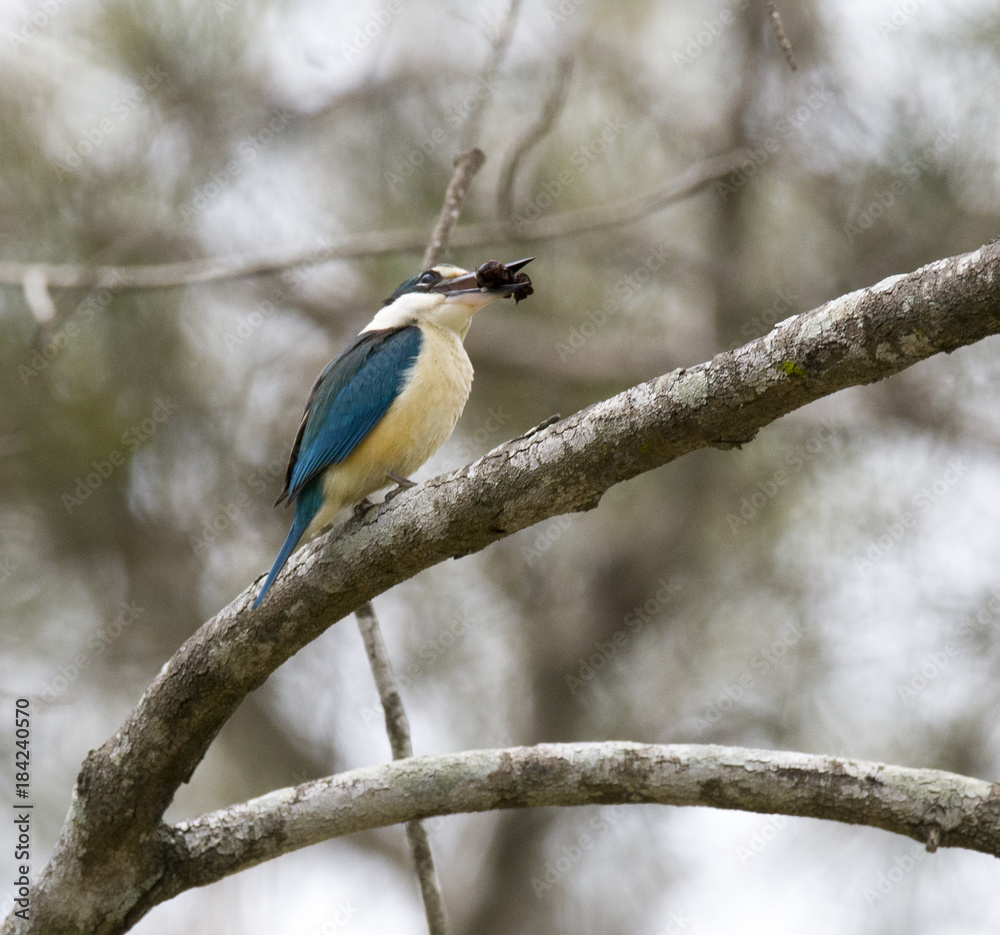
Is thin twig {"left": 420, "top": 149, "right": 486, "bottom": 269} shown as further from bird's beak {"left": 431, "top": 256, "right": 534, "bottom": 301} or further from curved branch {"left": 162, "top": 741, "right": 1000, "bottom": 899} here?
curved branch {"left": 162, "top": 741, "right": 1000, "bottom": 899}

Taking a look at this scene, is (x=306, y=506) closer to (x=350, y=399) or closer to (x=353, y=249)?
(x=350, y=399)

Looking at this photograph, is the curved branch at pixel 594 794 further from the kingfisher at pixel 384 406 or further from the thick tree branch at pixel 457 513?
the kingfisher at pixel 384 406

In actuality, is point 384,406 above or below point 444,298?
below

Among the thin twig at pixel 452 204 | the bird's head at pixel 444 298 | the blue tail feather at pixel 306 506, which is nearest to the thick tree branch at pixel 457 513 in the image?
the blue tail feather at pixel 306 506

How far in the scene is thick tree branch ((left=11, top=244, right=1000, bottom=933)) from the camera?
2.18 meters

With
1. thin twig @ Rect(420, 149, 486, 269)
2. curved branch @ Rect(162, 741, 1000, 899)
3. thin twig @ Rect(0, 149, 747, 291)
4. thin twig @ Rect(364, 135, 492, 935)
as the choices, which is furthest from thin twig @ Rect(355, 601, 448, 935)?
thin twig @ Rect(0, 149, 747, 291)

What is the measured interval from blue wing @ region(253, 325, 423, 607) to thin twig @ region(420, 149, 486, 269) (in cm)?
40

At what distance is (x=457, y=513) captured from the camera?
265cm

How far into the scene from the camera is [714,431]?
2365 mm

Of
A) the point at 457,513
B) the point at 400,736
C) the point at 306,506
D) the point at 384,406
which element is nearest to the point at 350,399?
the point at 384,406

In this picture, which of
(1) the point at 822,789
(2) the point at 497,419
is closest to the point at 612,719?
(2) the point at 497,419

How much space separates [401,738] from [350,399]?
118 centimetres

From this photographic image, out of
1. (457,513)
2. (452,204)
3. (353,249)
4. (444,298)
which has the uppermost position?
(353,249)

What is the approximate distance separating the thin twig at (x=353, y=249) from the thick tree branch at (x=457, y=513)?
2.44m
